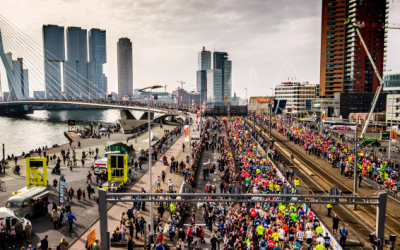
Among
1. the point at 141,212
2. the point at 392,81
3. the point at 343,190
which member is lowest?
the point at 141,212

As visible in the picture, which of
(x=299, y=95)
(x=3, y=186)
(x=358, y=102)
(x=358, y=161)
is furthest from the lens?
(x=299, y=95)

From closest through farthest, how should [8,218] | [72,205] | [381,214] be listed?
[381,214]
[8,218]
[72,205]

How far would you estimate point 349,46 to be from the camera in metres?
130

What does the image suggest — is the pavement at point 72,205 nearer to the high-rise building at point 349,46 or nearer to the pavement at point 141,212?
the pavement at point 141,212

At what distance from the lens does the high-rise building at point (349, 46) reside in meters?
129

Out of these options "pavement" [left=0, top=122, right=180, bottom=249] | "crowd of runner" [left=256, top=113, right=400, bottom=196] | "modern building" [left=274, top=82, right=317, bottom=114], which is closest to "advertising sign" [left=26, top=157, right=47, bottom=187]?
"pavement" [left=0, top=122, right=180, bottom=249]

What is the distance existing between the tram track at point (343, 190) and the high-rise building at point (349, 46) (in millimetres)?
98130

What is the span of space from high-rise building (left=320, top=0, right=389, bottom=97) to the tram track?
322 ft

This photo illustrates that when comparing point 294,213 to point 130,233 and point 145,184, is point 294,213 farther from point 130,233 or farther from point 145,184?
point 145,184

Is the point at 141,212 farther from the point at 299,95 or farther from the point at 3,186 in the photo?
the point at 299,95

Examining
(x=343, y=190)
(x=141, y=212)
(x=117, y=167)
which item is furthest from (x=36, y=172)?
(x=343, y=190)

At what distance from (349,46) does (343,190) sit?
121 metres

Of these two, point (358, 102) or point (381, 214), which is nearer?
point (381, 214)

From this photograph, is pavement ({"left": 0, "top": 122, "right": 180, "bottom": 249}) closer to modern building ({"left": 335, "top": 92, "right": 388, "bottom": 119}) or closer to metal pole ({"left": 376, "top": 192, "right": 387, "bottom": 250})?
metal pole ({"left": 376, "top": 192, "right": 387, "bottom": 250})
